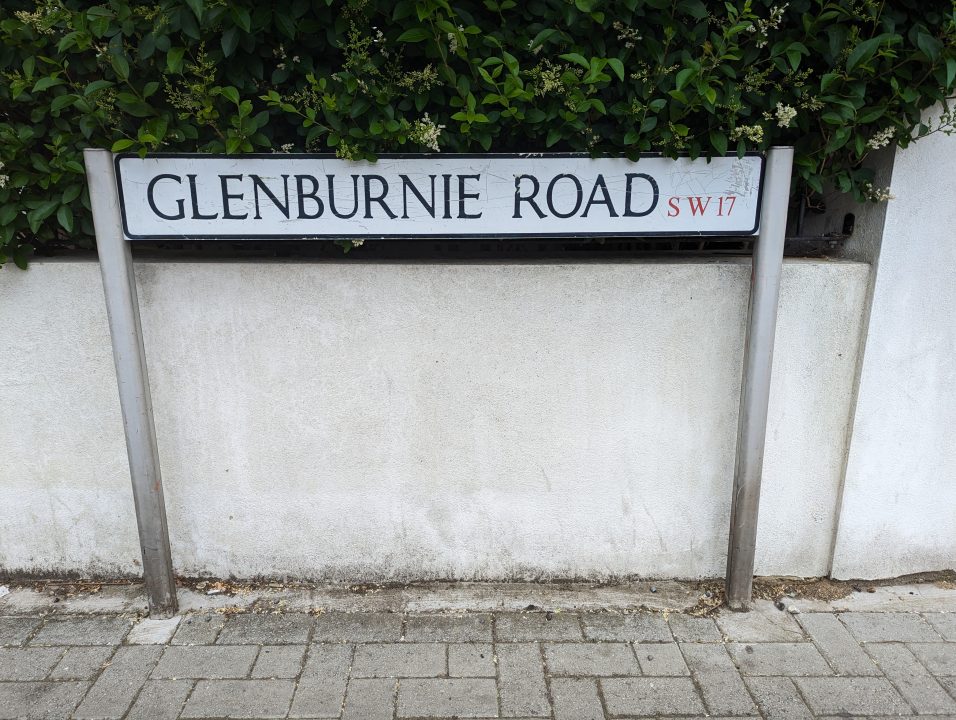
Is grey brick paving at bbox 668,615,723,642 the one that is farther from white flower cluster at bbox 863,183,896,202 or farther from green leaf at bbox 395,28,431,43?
green leaf at bbox 395,28,431,43

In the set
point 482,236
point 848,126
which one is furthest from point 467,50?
point 848,126

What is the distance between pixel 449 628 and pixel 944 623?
2.26m

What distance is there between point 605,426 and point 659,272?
0.73 meters

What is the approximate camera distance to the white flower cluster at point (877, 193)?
2703 millimetres

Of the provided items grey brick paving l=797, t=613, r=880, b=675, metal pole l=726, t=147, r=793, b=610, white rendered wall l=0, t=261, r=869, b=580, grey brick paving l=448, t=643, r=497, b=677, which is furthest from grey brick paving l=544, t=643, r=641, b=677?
grey brick paving l=797, t=613, r=880, b=675

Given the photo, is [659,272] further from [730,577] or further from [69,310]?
[69,310]

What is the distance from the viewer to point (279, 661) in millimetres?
2725

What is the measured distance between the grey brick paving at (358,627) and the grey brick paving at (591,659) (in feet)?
2.26

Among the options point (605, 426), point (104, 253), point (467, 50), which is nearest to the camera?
point (467, 50)

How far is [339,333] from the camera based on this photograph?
2.87m

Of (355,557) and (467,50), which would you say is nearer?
(467,50)

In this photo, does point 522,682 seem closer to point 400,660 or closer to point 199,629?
point 400,660

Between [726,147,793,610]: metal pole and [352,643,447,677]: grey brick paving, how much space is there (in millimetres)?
1412

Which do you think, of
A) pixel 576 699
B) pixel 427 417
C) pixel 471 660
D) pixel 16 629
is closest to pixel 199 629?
pixel 16 629
